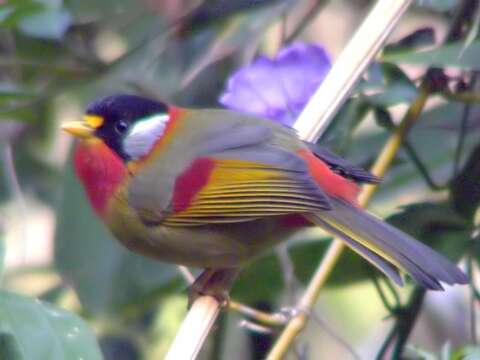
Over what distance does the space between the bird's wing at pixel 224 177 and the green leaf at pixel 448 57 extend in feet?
0.97

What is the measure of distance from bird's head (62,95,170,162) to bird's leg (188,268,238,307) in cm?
32

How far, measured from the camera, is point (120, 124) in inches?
95.4

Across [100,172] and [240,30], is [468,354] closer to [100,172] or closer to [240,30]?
[100,172]

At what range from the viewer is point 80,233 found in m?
2.90

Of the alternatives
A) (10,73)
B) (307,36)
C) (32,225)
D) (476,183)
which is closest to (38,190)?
(10,73)

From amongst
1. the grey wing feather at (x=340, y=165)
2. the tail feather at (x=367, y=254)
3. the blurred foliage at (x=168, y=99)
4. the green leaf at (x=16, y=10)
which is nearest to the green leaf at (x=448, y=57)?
the blurred foliage at (x=168, y=99)

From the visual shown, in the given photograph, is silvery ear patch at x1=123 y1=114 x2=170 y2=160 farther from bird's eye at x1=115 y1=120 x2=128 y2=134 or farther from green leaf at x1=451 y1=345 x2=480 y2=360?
green leaf at x1=451 y1=345 x2=480 y2=360

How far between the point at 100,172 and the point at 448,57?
2.63 feet

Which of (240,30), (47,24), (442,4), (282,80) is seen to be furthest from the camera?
(240,30)

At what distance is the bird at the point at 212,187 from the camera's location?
2.18 metres

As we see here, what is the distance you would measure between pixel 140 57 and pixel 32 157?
64 cm

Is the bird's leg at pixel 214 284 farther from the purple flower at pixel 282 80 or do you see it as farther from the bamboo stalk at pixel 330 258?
the purple flower at pixel 282 80

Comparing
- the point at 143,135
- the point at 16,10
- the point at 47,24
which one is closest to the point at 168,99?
the point at 47,24

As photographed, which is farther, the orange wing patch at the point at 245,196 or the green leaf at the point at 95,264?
the green leaf at the point at 95,264
